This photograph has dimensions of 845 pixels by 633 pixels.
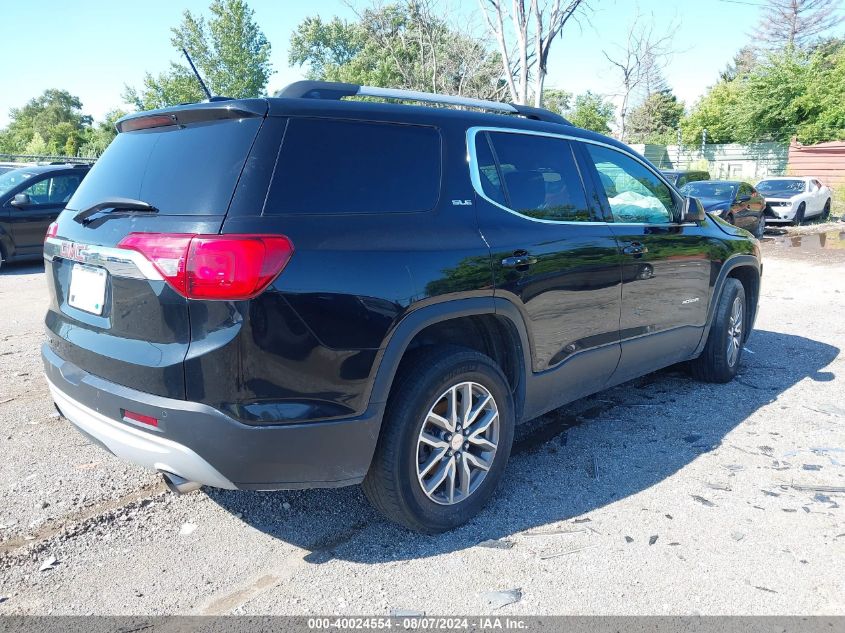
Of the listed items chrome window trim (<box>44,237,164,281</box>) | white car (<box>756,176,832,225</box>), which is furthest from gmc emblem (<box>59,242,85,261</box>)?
white car (<box>756,176,832,225</box>)

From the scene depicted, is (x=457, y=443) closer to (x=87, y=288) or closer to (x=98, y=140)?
(x=87, y=288)

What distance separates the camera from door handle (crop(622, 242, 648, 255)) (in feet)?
13.3

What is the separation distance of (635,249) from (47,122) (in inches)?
3268

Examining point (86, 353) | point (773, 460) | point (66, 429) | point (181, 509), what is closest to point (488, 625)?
point (181, 509)

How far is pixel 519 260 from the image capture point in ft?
10.9

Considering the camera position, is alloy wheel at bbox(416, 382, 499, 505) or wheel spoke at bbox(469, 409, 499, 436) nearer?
alloy wheel at bbox(416, 382, 499, 505)

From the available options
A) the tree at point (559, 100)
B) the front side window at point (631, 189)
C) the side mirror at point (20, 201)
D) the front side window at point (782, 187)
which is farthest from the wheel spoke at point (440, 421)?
the tree at point (559, 100)

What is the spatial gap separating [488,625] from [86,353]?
77.7 inches

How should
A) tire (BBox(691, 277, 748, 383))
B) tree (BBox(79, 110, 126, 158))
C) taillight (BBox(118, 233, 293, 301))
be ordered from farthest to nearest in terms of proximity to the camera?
tree (BBox(79, 110, 126, 158)) → tire (BBox(691, 277, 748, 383)) → taillight (BBox(118, 233, 293, 301))

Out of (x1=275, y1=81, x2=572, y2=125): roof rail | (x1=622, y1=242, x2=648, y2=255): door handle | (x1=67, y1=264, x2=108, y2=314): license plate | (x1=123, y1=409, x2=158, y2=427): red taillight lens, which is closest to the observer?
(x1=123, y1=409, x2=158, y2=427): red taillight lens

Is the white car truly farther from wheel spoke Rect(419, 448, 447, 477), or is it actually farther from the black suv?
wheel spoke Rect(419, 448, 447, 477)

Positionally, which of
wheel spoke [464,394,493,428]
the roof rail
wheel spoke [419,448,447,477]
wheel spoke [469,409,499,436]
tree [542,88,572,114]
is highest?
tree [542,88,572,114]

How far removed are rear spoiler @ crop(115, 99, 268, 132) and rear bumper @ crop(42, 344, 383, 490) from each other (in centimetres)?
114

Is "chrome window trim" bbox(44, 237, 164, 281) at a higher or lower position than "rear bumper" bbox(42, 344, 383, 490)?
higher
